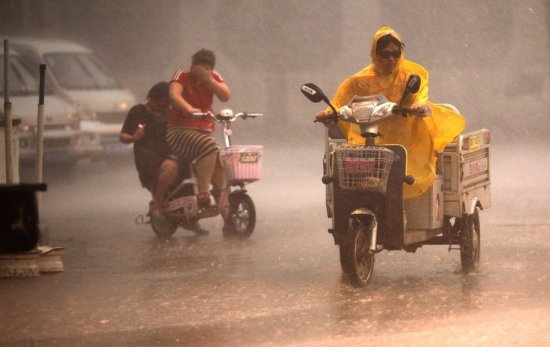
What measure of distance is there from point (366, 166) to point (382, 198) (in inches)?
11.4

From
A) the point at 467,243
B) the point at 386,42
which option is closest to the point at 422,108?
the point at 386,42

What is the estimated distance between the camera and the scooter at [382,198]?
1079 centimetres

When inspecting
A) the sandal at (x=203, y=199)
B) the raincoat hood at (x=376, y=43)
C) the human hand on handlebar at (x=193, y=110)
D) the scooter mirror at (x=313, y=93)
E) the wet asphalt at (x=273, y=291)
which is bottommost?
the wet asphalt at (x=273, y=291)

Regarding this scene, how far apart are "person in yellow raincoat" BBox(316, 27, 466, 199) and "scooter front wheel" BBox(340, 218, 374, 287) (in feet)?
1.52

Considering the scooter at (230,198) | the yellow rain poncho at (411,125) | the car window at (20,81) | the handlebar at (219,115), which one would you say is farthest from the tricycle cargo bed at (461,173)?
the car window at (20,81)

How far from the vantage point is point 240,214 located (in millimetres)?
14836

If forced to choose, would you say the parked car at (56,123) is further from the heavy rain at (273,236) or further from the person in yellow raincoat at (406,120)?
the person in yellow raincoat at (406,120)

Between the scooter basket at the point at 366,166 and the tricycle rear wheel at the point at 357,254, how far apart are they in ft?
0.84

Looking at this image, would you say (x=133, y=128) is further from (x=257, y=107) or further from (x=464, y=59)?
(x=464, y=59)

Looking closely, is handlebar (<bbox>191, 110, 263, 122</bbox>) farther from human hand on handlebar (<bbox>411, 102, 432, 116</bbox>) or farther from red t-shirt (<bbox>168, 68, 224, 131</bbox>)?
human hand on handlebar (<bbox>411, 102, 432, 116</bbox>)

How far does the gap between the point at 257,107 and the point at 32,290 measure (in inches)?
1076

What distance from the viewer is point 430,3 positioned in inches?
1667

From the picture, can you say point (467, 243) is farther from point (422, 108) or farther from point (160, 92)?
point (160, 92)

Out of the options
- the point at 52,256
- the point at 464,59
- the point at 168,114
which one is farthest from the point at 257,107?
the point at 52,256
